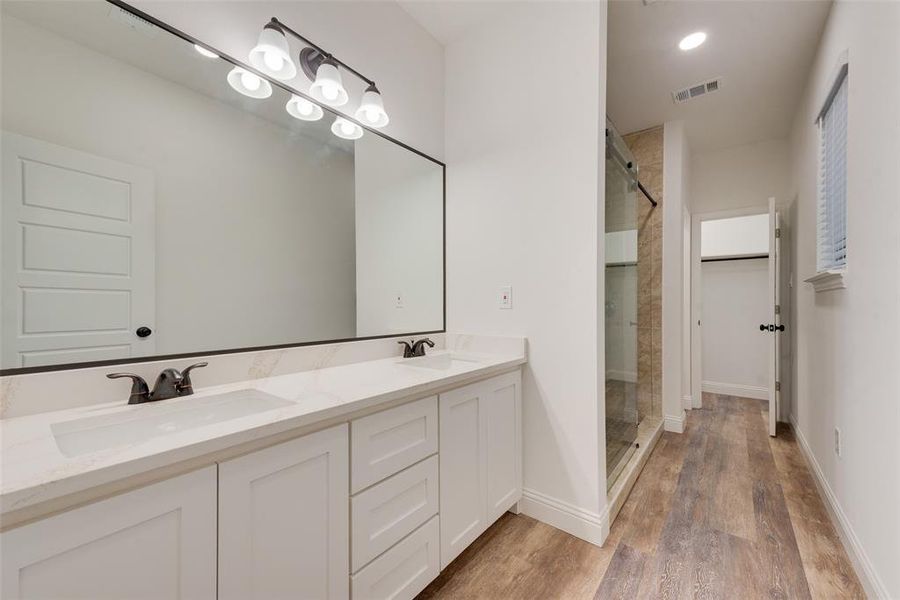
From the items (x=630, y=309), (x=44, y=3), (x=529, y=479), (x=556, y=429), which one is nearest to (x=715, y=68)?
(x=630, y=309)

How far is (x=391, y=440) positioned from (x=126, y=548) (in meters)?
0.67

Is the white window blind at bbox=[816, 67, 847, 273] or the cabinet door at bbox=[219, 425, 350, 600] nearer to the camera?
the cabinet door at bbox=[219, 425, 350, 600]

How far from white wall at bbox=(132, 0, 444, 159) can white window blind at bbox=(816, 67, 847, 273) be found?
2.11m

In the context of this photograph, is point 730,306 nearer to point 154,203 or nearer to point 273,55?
point 273,55

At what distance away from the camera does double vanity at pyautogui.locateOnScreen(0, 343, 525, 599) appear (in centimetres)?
65

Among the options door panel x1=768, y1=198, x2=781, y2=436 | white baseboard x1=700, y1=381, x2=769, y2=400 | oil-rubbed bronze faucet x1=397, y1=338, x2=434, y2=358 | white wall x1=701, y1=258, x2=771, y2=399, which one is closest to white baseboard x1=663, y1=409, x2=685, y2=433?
door panel x1=768, y1=198, x2=781, y2=436

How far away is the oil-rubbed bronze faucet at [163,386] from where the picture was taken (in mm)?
1062

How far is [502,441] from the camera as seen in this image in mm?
1777

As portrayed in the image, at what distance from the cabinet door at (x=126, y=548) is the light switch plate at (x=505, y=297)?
1.49m

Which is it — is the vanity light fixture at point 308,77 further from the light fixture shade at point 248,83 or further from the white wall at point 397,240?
the white wall at point 397,240

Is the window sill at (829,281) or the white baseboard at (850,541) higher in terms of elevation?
the window sill at (829,281)

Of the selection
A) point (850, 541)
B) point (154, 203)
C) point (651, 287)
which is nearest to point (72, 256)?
point (154, 203)

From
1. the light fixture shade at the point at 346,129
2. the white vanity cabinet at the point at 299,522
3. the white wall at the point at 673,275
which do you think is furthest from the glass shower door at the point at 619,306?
the light fixture shade at the point at 346,129

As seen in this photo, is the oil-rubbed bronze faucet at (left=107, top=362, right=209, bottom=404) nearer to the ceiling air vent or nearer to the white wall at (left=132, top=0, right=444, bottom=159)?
the white wall at (left=132, top=0, right=444, bottom=159)
